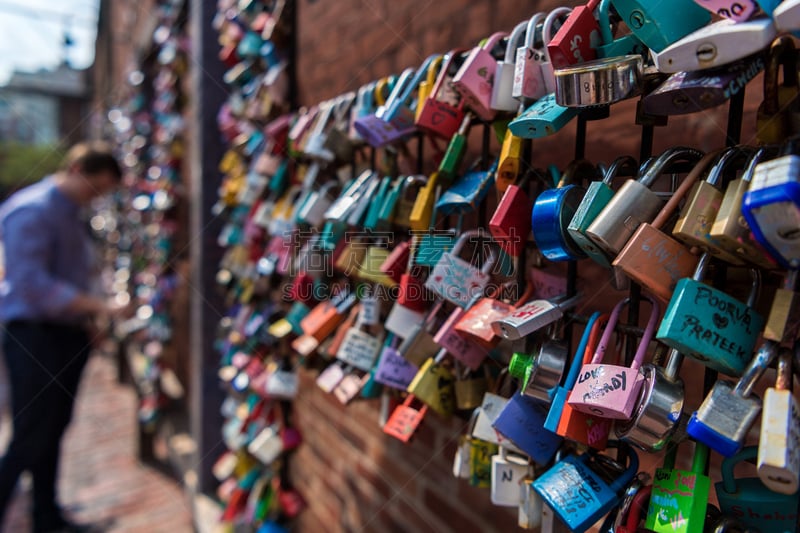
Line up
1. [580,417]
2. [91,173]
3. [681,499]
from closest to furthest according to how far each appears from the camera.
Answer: [681,499] → [580,417] → [91,173]

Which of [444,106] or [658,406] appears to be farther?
[444,106]

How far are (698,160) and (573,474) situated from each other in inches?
17.6

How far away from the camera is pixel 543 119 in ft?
2.50

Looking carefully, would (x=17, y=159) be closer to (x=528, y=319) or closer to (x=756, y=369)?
(x=528, y=319)

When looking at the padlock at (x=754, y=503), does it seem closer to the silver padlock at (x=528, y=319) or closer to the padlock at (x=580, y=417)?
the padlock at (x=580, y=417)

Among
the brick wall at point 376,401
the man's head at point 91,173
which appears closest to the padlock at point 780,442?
the brick wall at point 376,401

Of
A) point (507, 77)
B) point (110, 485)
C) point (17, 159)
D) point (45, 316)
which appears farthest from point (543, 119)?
point (17, 159)

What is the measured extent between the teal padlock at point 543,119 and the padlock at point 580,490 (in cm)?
47

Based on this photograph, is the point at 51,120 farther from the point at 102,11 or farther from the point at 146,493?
the point at 146,493

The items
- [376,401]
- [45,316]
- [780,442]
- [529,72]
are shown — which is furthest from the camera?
[45,316]

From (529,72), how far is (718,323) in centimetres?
47

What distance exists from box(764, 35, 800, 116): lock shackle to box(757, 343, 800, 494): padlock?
1.06ft

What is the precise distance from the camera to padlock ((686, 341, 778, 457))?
571mm

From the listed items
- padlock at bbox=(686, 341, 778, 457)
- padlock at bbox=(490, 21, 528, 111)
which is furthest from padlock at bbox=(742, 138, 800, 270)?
padlock at bbox=(490, 21, 528, 111)
